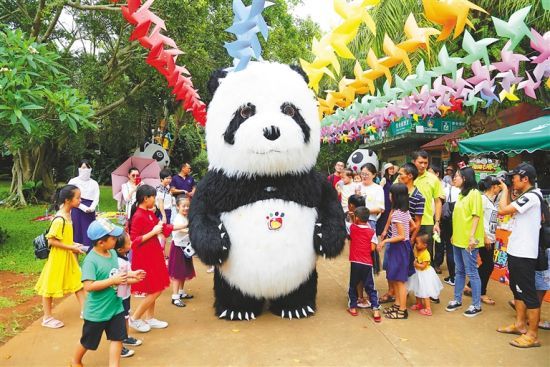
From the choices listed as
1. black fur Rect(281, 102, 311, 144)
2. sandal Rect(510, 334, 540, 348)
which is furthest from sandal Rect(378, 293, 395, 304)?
black fur Rect(281, 102, 311, 144)

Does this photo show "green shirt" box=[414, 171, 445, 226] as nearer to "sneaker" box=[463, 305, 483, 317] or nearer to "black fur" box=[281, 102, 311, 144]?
"sneaker" box=[463, 305, 483, 317]

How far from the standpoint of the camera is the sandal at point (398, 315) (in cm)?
412

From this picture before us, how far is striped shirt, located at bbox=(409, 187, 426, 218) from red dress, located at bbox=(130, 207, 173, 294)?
267cm

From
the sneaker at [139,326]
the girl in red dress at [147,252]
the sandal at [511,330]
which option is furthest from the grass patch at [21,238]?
the sandal at [511,330]

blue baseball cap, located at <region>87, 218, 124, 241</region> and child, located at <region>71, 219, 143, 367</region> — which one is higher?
blue baseball cap, located at <region>87, 218, 124, 241</region>

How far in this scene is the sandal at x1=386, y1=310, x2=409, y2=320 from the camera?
13.5 feet

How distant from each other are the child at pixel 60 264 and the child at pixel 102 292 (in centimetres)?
115

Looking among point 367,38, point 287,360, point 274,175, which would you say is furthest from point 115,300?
point 367,38

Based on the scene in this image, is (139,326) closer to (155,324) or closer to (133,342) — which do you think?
(155,324)

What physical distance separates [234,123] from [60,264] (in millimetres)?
2154

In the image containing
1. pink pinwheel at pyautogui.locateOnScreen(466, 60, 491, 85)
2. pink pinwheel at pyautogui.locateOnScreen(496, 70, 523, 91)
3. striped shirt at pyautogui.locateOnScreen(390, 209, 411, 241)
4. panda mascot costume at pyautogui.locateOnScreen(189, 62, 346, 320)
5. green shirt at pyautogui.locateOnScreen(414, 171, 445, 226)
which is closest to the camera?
pink pinwheel at pyautogui.locateOnScreen(496, 70, 523, 91)

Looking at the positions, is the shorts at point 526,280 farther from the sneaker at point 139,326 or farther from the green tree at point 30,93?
the green tree at point 30,93

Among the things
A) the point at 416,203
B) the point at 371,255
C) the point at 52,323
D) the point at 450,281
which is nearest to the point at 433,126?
the point at 450,281

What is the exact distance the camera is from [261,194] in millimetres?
3822
